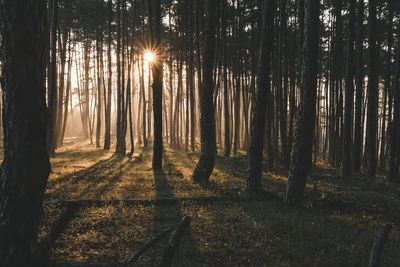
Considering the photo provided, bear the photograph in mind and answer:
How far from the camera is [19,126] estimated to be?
259 centimetres

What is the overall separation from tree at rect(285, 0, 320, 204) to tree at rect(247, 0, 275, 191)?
1.37 metres

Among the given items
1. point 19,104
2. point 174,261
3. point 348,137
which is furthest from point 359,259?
point 348,137

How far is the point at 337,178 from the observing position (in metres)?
12.7

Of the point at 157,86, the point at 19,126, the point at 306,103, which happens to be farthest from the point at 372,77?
the point at 19,126

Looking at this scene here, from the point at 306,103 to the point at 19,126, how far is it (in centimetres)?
697

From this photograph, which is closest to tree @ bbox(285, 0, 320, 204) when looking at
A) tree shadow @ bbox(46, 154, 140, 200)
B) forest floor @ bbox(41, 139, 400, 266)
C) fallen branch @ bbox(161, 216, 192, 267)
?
→ forest floor @ bbox(41, 139, 400, 266)

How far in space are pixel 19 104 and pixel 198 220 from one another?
4817 mm

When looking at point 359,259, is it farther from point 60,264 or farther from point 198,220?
point 60,264

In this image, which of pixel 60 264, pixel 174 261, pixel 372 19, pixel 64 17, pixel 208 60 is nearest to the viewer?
pixel 60 264

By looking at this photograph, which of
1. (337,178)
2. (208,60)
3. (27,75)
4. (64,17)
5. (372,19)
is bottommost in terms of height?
(337,178)

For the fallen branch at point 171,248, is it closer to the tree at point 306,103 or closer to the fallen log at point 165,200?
the fallen log at point 165,200

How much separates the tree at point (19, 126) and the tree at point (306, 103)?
6.71 m

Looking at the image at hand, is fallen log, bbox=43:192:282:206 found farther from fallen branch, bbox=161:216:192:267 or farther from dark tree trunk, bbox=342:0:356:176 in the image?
dark tree trunk, bbox=342:0:356:176

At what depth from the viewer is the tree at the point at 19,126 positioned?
2566mm
